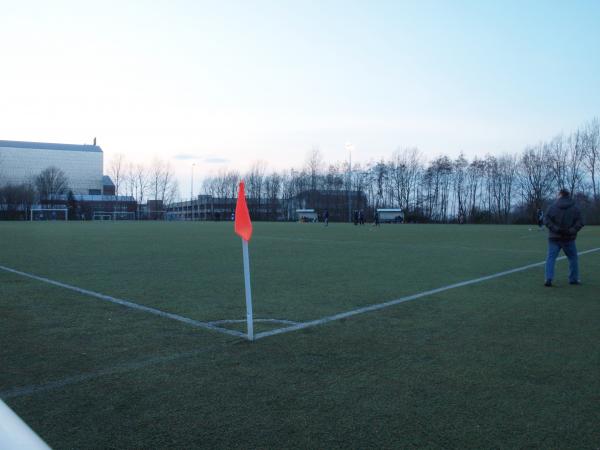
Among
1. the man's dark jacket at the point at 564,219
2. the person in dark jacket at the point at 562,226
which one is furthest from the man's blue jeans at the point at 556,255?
the man's dark jacket at the point at 564,219

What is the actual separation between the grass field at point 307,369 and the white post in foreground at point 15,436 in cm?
199

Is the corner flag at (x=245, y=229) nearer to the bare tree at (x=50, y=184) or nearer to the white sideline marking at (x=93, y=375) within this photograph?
the white sideline marking at (x=93, y=375)

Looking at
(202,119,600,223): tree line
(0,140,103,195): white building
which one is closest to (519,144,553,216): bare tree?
(202,119,600,223): tree line

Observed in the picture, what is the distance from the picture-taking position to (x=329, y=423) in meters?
3.10

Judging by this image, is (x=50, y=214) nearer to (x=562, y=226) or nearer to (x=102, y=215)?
(x=102, y=215)

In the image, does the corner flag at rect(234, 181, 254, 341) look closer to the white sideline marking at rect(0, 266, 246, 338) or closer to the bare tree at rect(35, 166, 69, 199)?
the white sideline marking at rect(0, 266, 246, 338)

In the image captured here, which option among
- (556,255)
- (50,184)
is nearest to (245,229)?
(556,255)

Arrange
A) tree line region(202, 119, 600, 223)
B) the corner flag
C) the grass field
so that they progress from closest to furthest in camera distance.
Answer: the grass field, the corner flag, tree line region(202, 119, 600, 223)

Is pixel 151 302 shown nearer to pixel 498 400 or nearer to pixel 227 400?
pixel 227 400

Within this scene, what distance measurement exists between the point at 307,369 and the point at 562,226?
7.13 meters

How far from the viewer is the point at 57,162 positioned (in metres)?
112

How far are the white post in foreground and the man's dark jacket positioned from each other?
9784 millimetres

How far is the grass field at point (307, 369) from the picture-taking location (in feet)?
9.80

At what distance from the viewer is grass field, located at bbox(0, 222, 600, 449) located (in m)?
2.99
